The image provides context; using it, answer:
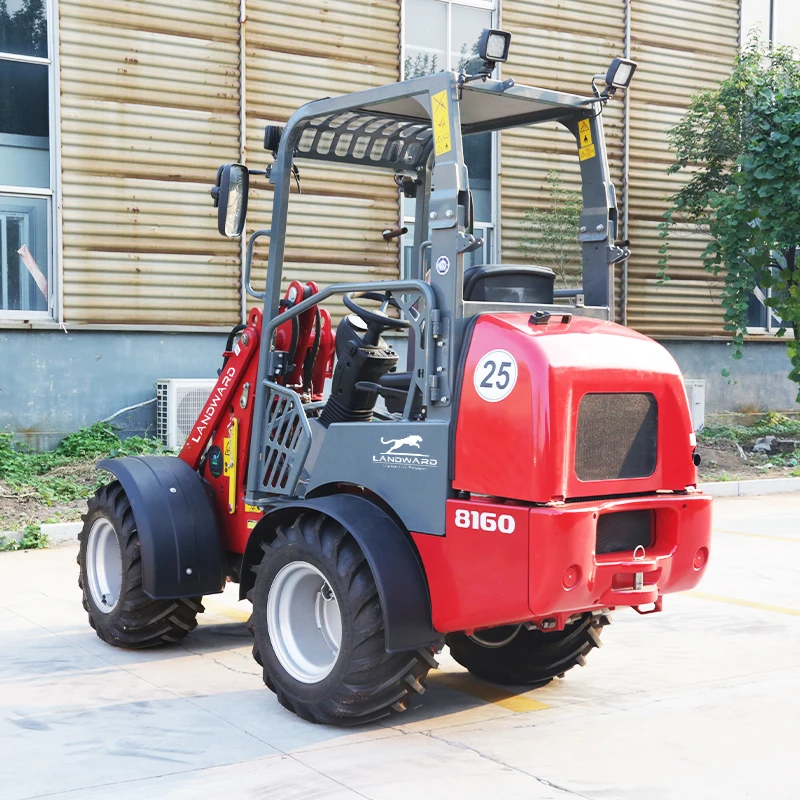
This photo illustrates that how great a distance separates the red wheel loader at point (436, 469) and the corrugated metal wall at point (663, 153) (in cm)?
1148

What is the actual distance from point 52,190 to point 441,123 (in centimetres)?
898

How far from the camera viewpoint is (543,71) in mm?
16297

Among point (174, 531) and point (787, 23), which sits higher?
point (787, 23)

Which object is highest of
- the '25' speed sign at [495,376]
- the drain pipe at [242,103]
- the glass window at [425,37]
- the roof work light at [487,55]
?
the glass window at [425,37]

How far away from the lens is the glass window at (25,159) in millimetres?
12828

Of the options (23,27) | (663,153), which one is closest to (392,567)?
(23,27)

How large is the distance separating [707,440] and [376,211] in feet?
18.9

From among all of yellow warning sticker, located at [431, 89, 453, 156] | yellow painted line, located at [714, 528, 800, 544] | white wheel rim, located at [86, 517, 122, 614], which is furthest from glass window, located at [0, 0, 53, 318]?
yellow warning sticker, located at [431, 89, 453, 156]

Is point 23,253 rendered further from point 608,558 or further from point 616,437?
point 608,558

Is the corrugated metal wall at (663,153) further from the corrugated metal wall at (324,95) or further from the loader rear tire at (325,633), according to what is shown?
the loader rear tire at (325,633)

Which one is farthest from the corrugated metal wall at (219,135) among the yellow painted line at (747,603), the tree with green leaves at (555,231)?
the yellow painted line at (747,603)

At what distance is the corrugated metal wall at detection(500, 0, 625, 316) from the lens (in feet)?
52.9

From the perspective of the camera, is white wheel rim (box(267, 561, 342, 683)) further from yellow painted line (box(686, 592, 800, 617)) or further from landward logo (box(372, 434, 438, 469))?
yellow painted line (box(686, 592, 800, 617))

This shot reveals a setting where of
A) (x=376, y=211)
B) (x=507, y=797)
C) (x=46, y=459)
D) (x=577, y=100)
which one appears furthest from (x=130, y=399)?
(x=507, y=797)
